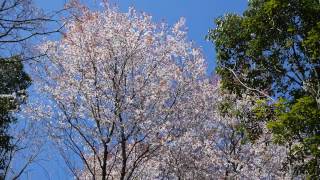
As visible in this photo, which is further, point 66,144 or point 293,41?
point 66,144

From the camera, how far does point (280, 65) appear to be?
449 inches

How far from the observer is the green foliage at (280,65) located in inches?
331

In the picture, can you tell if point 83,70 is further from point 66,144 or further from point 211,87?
point 211,87

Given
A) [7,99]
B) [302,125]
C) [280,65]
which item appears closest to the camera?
[302,125]

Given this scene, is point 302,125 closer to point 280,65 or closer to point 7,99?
point 280,65

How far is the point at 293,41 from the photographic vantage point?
34.8 ft

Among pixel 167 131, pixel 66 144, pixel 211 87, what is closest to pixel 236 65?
pixel 167 131

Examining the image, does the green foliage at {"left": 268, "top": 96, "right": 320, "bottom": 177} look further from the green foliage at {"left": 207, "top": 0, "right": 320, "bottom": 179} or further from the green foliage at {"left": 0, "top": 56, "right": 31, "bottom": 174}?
the green foliage at {"left": 0, "top": 56, "right": 31, "bottom": 174}

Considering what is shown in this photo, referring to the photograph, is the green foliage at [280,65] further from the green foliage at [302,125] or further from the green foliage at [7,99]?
the green foliage at [7,99]

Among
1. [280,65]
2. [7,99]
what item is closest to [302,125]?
[280,65]

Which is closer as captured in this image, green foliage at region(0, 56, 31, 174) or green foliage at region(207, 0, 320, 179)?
green foliage at region(207, 0, 320, 179)

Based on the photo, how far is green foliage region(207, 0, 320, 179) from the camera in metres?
8.40

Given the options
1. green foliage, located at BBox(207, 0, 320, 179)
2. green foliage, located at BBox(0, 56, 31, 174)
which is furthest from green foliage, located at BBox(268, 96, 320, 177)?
green foliage, located at BBox(0, 56, 31, 174)

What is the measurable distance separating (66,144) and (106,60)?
9.82 feet
